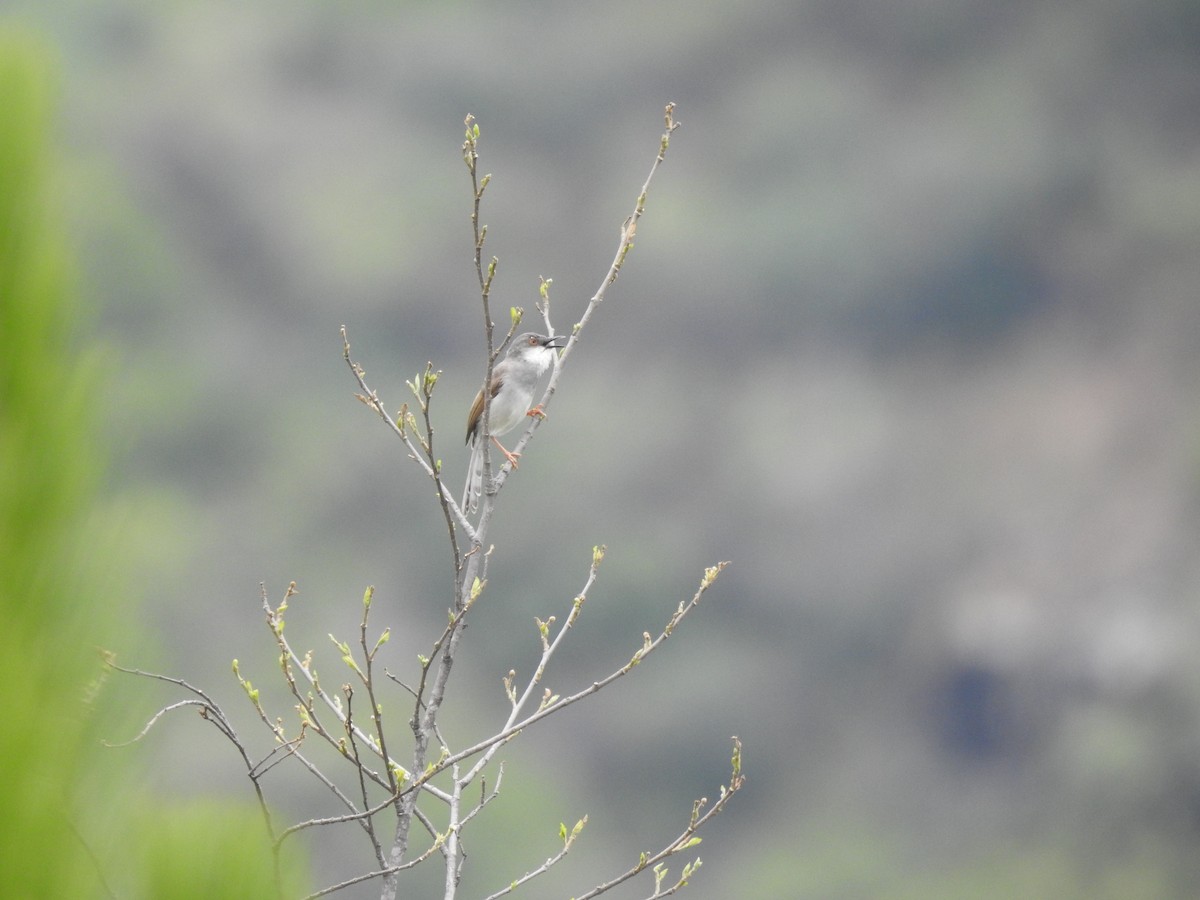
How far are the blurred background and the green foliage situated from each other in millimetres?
40900

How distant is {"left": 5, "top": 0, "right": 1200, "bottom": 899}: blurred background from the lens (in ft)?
174

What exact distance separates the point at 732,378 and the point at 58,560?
6498 centimetres

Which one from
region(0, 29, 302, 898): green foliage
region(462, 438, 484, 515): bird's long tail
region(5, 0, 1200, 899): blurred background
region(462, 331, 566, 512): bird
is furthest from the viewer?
region(5, 0, 1200, 899): blurred background

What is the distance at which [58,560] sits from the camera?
32.3 inches

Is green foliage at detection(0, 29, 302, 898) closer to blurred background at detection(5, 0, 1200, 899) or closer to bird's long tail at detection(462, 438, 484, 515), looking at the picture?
bird's long tail at detection(462, 438, 484, 515)

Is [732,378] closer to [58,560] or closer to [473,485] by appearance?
[473,485]

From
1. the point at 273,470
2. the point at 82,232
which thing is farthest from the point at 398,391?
the point at 82,232

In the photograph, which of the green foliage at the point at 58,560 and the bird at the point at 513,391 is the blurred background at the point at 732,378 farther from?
the green foliage at the point at 58,560

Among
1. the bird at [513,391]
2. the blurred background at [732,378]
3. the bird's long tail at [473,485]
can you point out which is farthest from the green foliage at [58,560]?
the blurred background at [732,378]

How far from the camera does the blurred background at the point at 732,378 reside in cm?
5306

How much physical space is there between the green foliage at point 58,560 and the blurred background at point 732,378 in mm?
40900

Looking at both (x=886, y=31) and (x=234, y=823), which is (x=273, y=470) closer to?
(x=886, y=31)

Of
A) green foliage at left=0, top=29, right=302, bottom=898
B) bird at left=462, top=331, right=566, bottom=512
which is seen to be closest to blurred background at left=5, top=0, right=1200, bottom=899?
bird at left=462, top=331, right=566, bottom=512

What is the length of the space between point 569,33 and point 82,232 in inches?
3148
